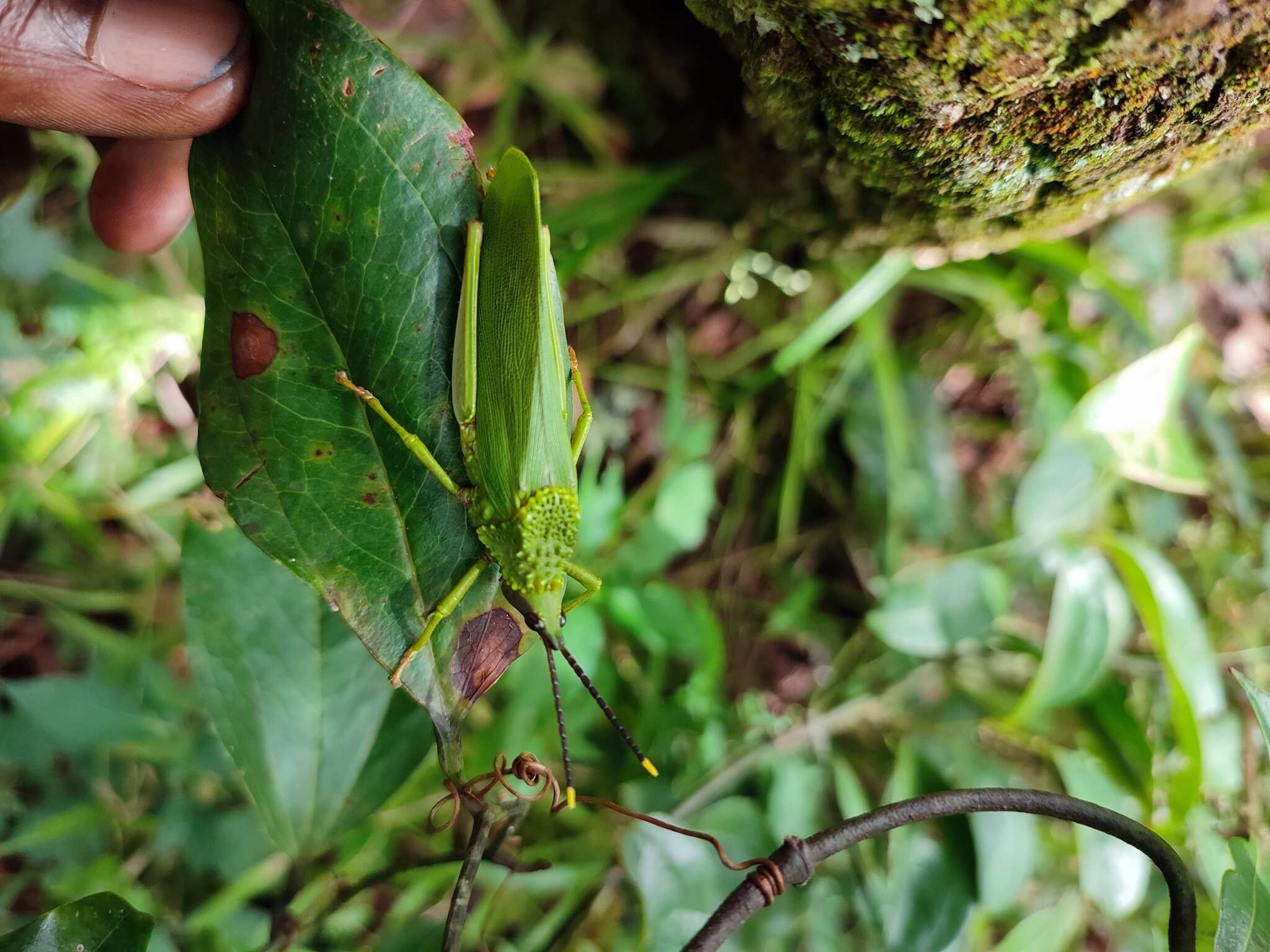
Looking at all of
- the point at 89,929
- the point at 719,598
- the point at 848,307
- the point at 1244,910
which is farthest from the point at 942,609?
the point at 89,929

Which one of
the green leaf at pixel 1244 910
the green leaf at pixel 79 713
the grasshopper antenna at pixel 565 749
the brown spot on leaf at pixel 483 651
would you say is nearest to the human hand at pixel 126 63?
the brown spot on leaf at pixel 483 651

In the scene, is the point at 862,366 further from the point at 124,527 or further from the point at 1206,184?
the point at 124,527

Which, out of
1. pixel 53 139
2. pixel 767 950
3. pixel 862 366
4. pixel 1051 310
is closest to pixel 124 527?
pixel 53 139

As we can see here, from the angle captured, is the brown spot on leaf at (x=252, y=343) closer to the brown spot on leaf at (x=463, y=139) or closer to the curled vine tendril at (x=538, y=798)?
the brown spot on leaf at (x=463, y=139)

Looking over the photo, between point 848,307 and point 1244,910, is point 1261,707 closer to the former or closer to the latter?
point 1244,910

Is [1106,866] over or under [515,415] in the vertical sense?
under
